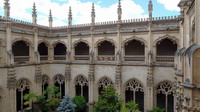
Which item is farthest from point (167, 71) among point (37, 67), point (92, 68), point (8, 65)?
point (8, 65)

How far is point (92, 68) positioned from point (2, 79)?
10260mm

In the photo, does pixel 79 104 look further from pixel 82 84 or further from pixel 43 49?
pixel 43 49

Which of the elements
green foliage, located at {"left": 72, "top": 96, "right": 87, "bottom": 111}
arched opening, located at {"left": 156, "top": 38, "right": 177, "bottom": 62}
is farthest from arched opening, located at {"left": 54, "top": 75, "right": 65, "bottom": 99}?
arched opening, located at {"left": 156, "top": 38, "right": 177, "bottom": 62}

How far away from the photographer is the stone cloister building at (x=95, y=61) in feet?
51.5

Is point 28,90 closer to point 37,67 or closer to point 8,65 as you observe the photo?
point 37,67

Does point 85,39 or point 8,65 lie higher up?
point 85,39

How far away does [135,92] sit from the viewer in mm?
19109

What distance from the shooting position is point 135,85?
17.3 meters

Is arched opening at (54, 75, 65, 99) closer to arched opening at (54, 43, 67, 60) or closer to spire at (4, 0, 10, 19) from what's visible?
arched opening at (54, 43, 67, 60)

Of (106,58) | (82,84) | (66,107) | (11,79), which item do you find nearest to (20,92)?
(11,79)

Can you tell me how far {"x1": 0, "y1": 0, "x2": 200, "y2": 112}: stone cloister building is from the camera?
15711 millimetres

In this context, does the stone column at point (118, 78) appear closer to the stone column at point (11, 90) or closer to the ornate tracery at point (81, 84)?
the ornate tracery at point (81, 84)

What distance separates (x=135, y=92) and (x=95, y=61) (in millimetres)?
6830

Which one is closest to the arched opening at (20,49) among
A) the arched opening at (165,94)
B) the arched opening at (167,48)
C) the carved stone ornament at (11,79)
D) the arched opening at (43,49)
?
the arched opening at (43,49)
